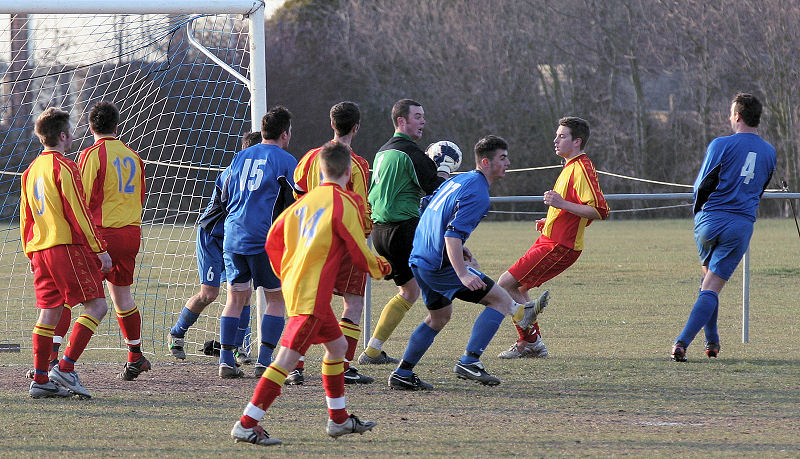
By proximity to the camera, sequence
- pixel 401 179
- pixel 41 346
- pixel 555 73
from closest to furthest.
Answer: pixel 41 346, pixel 401 179, pixel 555 73

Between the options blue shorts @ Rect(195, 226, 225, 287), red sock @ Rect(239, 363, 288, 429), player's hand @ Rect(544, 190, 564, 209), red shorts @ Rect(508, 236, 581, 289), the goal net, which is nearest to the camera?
red sock @ Rect(239, 363, 288, 429)

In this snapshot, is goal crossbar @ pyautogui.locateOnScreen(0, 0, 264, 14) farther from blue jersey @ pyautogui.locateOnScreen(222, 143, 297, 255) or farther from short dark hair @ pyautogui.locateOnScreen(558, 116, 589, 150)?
short dark hair @ pyautogui.locateOnScreen(558, 116, 589, 150)

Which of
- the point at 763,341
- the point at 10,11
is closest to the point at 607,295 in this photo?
the point at 763,341

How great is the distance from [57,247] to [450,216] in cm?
236

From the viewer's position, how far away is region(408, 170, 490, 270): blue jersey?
6203mm

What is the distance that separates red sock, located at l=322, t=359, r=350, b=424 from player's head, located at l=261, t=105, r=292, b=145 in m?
2.25

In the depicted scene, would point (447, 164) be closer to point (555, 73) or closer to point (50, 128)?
point (50, 128)

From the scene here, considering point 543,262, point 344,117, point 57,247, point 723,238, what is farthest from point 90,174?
point 723,238

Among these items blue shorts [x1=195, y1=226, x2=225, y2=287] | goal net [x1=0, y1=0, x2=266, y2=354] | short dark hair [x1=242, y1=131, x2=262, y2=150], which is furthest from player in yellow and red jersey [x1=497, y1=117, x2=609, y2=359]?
goal net [x1=0, y1=0, x2=266, y2=354]

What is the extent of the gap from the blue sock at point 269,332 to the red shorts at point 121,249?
951 millimetres

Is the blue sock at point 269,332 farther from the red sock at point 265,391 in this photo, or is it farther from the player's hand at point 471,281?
the red sock at point 265,391

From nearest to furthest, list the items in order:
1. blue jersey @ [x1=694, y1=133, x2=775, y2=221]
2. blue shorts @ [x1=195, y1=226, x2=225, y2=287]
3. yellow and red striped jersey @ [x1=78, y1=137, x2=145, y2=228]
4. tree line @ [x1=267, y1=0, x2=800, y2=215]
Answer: yellow and red striped jersey @ [x1=78, y1=137, x2=145, y2=228] → blue jersey @ [x1=694, y1=133, x2=775, y2=221] → blue shorts @ [x1=195, y1=226, x2=225, y2=287] → tree line @ [x1=267, y1=0, x2=800, y2=215]

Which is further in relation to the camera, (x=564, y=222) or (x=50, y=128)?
(x=564, y=222)

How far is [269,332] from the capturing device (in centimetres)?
681
